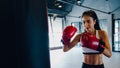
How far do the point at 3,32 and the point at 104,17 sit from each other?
35.2 feet

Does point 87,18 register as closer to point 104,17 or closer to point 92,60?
point 92,60

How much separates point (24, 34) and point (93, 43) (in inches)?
56.1

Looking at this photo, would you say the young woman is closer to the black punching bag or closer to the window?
the black punching bag

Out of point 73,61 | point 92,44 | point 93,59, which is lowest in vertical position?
point 73,61

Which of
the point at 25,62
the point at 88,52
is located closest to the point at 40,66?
the point at 25,62

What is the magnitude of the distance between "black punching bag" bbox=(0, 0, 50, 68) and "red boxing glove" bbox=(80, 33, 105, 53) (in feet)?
4.39

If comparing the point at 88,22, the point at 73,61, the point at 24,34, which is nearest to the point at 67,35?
the point at 88,22

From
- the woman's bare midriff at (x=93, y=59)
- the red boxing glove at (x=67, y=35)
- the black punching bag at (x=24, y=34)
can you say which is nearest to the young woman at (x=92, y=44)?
the woman's bare midriff at (x=93, y=59)

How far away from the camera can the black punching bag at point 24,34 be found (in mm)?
549

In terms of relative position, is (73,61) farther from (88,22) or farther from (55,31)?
(55,31)

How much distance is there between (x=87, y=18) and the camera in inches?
78.7

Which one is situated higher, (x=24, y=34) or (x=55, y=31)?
(x=24, y=34)

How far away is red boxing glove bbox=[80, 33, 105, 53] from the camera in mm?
1924

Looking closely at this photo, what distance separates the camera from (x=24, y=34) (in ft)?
1.92
